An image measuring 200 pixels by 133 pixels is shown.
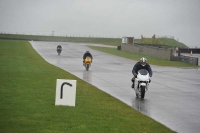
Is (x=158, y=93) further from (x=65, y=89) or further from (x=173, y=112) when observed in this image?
(x=65, y=89)

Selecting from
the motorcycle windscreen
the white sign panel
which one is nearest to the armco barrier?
the motorcycle windscreen

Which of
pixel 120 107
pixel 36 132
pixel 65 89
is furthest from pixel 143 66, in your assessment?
pixel 36 132

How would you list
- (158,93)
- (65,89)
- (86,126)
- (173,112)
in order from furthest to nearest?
(158,93)
(173,112)
(65,89)
(86,126)

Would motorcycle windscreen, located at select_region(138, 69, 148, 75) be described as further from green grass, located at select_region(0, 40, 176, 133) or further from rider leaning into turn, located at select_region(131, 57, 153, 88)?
green grass, located at select_region(0, 40, 176, 133)

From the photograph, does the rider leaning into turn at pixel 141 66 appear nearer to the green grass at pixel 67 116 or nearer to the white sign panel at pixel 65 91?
the green grass at pixel 67 116

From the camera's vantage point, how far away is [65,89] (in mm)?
14570

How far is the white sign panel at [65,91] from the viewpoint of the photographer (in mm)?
14492

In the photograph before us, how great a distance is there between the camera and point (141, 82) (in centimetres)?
1955

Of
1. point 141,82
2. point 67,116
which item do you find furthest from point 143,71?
point 67,116

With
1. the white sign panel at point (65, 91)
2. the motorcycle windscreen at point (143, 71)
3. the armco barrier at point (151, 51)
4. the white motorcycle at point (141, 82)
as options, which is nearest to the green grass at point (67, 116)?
the white sign panel at point (65, 91)

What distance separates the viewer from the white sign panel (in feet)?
47.5

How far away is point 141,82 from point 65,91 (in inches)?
225

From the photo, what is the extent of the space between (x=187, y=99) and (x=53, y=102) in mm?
6539

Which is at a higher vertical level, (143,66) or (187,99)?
(143,66)
